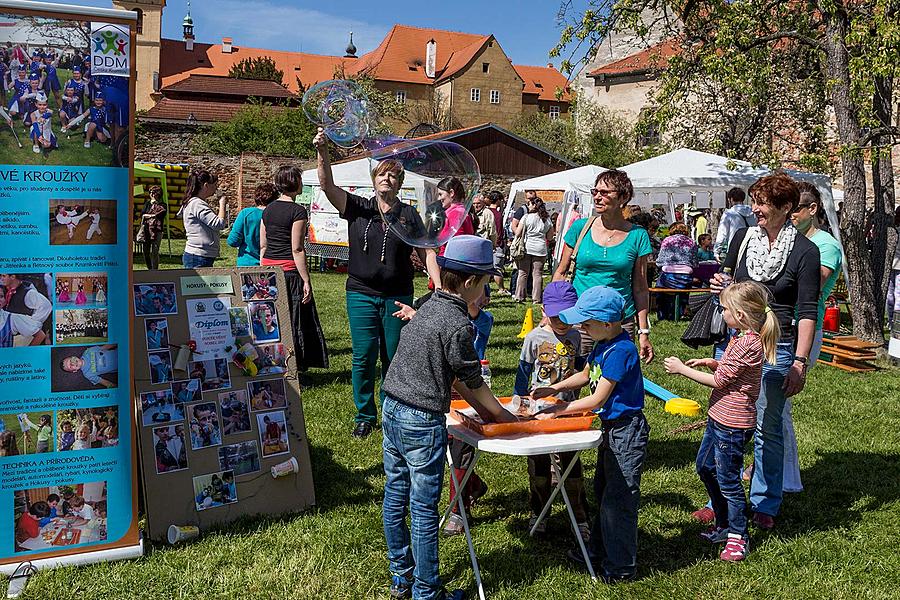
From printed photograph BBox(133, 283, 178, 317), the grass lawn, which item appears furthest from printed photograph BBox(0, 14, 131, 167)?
the grass lawn

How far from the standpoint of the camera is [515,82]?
6544 cm

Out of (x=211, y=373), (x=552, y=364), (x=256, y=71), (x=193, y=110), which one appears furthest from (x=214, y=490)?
(x=256, y=71)

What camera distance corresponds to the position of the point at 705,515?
426 cm

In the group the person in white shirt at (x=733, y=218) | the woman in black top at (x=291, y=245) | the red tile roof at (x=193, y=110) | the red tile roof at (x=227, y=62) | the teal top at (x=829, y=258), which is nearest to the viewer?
the teal top at (x=829, y=258)

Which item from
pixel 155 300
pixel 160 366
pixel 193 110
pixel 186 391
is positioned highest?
pixel 193 110

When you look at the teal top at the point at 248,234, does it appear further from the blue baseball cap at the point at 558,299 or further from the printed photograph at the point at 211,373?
the blue baseball cap at the point at 558,299

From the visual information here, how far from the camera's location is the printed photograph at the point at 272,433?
413cm

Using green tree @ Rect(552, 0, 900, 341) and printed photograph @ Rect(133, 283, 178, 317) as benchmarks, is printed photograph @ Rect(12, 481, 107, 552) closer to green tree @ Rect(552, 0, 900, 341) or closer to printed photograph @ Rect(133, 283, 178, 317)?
printed photograph @ Rect(133, 283, 178, 317)

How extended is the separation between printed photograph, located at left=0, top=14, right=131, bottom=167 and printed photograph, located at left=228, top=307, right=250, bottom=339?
1.05 metres

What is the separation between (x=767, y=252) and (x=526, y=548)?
201 centimetres

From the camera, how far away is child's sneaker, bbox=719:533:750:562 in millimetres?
3799

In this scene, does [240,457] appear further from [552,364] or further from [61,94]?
[61,94]

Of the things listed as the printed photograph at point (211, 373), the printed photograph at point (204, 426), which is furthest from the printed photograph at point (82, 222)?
the printed photograph at point (204, 426)

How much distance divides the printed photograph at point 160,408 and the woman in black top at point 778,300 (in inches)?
117
